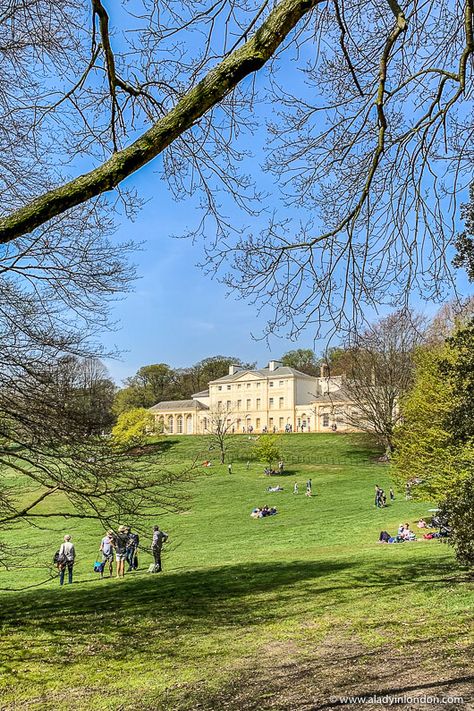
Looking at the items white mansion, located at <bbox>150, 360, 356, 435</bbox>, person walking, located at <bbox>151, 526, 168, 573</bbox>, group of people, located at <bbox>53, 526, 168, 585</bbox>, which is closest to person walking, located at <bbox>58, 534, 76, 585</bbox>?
group of people, located at <bbox>53, 526, 168, 585</bbox>

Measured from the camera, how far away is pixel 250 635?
816cm

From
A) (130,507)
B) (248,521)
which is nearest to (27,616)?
(130,507)

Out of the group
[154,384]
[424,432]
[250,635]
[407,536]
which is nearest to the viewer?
[250,635]

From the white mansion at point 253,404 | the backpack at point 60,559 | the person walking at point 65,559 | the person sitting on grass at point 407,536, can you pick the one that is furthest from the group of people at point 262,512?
the white mansion at point 253,404

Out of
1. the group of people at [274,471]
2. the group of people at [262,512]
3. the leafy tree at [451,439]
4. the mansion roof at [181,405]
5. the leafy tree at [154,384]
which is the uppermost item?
the leafy tree at [154,384]

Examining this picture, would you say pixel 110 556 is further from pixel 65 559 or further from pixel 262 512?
pixel 262 512

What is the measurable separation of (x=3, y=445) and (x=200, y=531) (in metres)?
20.5

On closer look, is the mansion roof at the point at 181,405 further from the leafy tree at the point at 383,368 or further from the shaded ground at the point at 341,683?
the shaded ground at the point at 341,683

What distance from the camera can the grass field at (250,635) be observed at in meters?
5.79

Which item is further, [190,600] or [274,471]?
[274,471]

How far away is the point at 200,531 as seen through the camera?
2800 cm

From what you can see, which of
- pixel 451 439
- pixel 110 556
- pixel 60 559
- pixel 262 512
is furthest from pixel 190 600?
pixel 262 512

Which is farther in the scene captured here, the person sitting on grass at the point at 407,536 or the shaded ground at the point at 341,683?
the person sitting on grass at the point at 407,536

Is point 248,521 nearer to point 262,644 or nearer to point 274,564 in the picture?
point 274,564
